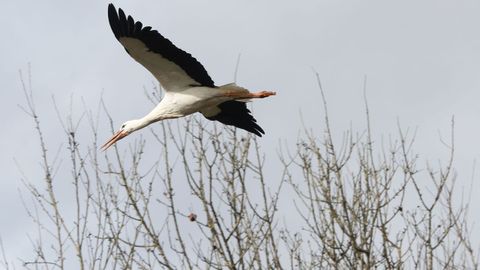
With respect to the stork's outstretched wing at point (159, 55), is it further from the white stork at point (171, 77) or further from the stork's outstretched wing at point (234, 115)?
the stork's outstretched wing at point (234, 115)

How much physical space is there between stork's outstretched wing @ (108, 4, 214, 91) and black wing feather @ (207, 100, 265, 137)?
634 mm

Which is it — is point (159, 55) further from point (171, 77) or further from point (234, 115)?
point (234, 115)

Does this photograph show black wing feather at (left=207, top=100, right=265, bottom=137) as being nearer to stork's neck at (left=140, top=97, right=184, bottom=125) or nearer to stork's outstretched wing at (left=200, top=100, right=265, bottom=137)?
stork's outstretched wing at (left=200, top=100, right=265, bottom=137)

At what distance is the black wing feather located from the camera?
12.0 m

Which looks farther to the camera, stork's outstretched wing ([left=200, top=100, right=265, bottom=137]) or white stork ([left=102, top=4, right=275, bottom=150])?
stork's outstretched wing ([left=200, top=100, right=265, bottom=137])

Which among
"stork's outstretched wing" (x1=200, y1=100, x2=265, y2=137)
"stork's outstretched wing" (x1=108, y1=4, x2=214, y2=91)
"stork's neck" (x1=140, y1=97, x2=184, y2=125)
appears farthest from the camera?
"stork's outstretched wing" (x1=200, y1=100, x2=265, y2=137)

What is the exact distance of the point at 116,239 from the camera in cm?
933

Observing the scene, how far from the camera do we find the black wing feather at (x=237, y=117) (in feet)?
39.4

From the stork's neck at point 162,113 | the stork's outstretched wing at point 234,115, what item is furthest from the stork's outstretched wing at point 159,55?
the stork's outstretched wing at point 234,115

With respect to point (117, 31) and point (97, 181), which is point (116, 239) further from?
point (117, 31)

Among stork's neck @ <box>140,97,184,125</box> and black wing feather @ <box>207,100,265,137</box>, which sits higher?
black wing feather @ <box>207,100,265,137</box>

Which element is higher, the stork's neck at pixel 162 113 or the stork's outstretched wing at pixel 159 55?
the stork's outstretched wing at pixel 159 55

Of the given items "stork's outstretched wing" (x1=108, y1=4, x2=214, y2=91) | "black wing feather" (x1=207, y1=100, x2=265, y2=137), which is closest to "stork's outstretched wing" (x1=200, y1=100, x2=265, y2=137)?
"black wing feather" (x1=207, y1=100, x2=265, y2=137)

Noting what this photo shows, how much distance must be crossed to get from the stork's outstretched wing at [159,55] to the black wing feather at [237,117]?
2.08 ft
